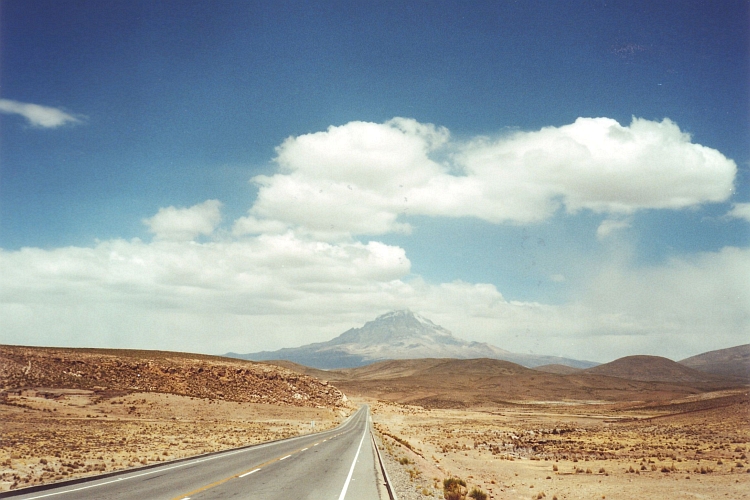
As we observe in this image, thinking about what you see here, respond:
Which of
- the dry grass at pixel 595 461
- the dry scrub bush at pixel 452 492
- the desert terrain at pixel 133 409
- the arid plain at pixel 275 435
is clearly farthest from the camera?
the desert terrain at pixel 133 409

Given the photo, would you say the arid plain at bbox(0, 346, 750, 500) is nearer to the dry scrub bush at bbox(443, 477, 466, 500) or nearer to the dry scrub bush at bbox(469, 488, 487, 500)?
the dry scrub bush at bbox(443, 477, 466, 500)

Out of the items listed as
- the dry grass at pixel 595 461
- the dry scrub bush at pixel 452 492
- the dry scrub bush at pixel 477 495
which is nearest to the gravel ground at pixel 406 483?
the dry scrub bush at pixel 452 492

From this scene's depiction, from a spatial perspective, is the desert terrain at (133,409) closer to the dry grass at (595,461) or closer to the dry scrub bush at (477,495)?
the dry scrub bush at (477,495)

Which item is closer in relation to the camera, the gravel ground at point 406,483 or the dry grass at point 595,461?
the gravel ground at point 406,483

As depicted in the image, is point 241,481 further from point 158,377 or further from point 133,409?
point 158,377

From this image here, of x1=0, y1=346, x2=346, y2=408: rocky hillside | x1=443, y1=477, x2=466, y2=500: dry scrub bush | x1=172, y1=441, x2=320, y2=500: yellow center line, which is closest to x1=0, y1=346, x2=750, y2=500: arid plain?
x1=0, y1=346, x2=346, y2=408: rocky hillside

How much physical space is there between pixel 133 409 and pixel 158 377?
20.0 metres

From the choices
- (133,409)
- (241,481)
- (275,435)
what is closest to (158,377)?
(133,409)

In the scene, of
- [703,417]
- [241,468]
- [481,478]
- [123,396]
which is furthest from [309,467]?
[703,417]

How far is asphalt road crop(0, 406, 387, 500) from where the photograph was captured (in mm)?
15258

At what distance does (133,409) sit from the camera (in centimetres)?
6384

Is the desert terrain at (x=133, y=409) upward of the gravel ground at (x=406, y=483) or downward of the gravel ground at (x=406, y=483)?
downward

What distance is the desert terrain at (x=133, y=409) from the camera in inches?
1029

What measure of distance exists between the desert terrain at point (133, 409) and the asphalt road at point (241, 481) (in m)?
2.53
